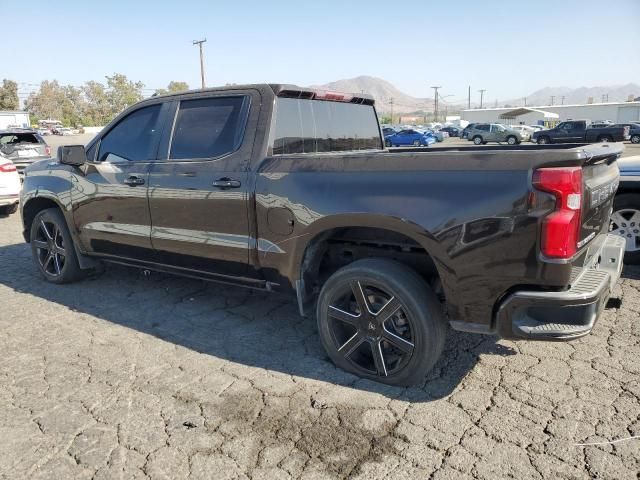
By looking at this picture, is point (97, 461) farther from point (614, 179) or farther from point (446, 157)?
point (614, 179)

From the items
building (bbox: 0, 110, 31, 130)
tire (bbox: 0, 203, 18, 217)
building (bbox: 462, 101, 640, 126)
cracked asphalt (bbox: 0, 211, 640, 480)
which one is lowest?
cracked asphalt (bbox: 0, 211, 640, 480)

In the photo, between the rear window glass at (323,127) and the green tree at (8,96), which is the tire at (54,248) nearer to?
the rear window glass at (323,127)

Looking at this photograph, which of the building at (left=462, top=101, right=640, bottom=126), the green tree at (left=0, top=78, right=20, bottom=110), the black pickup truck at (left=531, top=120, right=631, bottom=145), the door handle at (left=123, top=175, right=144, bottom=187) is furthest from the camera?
the green tree at (left=0, top=78, right=20, bottom=110)

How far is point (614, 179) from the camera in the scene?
130 inches

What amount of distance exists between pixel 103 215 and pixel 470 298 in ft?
11.1

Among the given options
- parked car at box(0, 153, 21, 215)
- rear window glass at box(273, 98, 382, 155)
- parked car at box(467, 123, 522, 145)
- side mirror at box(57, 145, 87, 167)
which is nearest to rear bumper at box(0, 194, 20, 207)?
parked car at box(0, 153, 21, 215)

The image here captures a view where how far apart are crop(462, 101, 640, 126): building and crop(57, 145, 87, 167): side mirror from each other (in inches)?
2667

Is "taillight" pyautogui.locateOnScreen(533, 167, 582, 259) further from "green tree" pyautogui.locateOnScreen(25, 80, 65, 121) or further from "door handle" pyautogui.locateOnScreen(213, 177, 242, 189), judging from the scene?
"green tree" pyautogui.locateOnScreen(25, 80, 65, 121)

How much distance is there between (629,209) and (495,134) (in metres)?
35.4

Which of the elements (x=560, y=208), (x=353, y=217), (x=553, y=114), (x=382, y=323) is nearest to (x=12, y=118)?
(x=353, y=217)

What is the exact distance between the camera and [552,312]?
2549mm

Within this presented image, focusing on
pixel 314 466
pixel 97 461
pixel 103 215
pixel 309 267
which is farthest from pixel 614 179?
pixel 103 215

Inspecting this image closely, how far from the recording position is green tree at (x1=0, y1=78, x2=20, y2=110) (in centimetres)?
8469

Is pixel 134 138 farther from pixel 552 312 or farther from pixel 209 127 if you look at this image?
pixel 552 312
